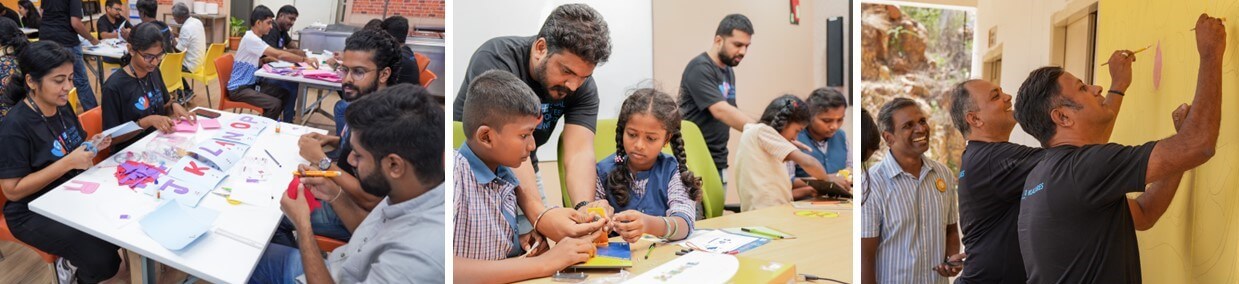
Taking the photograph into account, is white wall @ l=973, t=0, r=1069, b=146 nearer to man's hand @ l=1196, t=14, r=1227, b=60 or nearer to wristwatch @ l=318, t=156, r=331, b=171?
man's hand @ l=1196, t=14, r=1227, b=60

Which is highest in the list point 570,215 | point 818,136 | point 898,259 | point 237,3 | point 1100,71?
point 237,3

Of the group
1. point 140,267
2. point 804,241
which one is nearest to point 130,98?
point 140,267

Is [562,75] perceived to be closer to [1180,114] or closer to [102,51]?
[102,51]

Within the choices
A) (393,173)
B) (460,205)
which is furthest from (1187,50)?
(393,173)

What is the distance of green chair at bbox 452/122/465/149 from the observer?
2.75 metres

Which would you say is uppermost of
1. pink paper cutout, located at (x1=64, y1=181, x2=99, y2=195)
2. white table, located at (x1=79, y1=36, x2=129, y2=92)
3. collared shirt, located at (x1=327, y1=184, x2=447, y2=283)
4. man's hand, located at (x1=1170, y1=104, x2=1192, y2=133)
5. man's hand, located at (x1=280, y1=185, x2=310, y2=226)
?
white table, located at (x1=79, y1=36, x2=129, y2=92)

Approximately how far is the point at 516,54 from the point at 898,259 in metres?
1.56

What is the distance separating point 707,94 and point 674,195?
1.07ft

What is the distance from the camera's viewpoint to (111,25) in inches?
109

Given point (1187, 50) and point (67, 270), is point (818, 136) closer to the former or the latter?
Answer: point (1187, 50)

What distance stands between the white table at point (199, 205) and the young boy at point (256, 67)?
0.11 metres

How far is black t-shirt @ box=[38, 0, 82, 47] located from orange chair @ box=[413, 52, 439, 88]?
1.01 m

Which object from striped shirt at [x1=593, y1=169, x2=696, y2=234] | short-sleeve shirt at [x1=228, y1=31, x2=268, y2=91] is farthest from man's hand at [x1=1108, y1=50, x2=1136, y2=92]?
short-sleeve shirt at [x1=228, y1=31, x2=268, y2=91]

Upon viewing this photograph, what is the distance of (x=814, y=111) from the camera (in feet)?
10.0
